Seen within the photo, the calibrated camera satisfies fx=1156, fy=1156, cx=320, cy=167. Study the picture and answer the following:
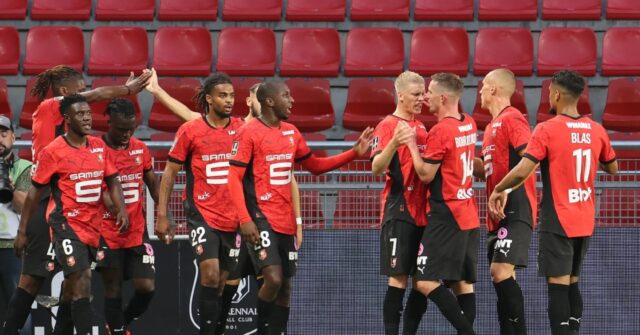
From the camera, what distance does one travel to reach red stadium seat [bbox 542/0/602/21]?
47.3ft

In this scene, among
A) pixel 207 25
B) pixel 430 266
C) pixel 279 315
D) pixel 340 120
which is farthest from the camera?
pixel 207 25

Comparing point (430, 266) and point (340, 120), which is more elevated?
point (340, 120)

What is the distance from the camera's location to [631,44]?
46.0 feet

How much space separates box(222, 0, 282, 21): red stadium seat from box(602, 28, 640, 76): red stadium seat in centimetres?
408

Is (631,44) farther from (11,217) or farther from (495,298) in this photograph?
(11,217)

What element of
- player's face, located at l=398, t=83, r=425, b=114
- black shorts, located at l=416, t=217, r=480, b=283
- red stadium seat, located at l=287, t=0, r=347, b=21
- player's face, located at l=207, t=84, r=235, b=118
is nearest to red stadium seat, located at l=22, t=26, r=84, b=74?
red stadium seat, located at l=287, t=0, r=347, b=21

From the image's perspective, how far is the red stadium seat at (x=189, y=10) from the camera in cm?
1473

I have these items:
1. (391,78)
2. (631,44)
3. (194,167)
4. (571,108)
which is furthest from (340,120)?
(571,108)

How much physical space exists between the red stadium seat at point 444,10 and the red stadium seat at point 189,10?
259cm

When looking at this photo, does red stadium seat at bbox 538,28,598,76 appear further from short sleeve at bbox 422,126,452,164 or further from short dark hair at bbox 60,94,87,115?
short dark hair at bbox 60,94,87,115

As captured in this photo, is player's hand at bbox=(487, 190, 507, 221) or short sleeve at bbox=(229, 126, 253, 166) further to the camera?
short sleeve at bbox=(229, 126, 253, 166)

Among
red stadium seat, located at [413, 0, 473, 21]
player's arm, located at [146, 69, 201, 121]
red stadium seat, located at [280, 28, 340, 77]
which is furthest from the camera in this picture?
red stadium seat, located at [413, 0, 473, 21]

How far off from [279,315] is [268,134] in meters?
1.43

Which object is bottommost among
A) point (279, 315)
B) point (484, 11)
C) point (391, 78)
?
point (279, 315)
